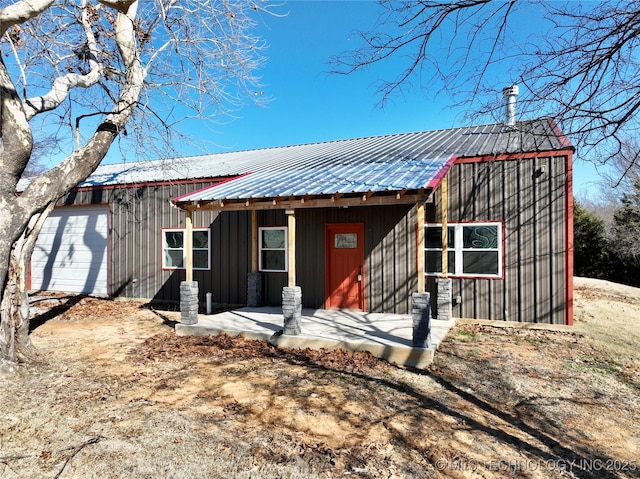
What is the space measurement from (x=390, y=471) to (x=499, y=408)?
201cm

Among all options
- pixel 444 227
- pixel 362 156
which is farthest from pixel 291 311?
pixel 362 156

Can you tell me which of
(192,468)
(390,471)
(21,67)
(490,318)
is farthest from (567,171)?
(21,67)

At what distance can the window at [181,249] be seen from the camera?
11.3 m

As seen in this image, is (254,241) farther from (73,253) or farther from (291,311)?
(73,253)

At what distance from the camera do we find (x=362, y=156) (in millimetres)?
10438

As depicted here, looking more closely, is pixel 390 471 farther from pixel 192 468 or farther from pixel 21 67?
pixel 21 67

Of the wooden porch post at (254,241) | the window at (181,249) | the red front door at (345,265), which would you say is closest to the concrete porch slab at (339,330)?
the red front door at (345,265)

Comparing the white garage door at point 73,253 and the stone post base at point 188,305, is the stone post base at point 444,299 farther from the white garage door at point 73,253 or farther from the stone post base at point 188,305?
the white garage door at point 73,253

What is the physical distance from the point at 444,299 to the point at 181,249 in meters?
7.64

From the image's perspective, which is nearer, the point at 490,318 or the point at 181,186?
the point at 490,318

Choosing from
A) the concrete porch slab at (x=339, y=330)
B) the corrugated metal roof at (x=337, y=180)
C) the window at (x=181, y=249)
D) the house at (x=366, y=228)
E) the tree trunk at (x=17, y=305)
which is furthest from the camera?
the window at (x=181, y=249)

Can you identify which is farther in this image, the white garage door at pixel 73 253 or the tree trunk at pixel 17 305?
→ the white garage door at pixel 73 253

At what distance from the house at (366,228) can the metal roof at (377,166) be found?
0.16 feet

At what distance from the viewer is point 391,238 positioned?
30.4ft
